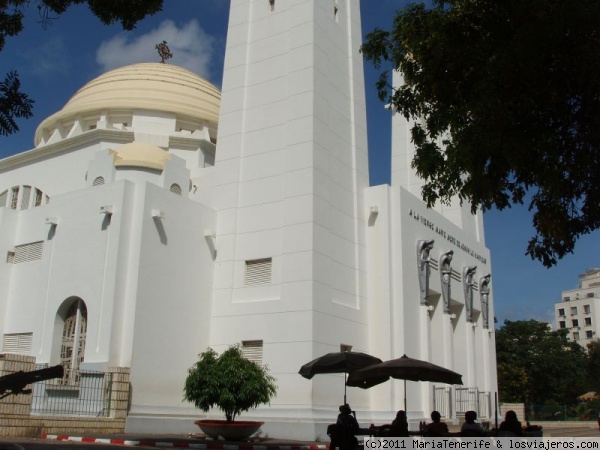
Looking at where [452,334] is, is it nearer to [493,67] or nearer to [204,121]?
[204,121]

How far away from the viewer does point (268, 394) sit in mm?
17781

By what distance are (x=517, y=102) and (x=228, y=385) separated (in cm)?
1043

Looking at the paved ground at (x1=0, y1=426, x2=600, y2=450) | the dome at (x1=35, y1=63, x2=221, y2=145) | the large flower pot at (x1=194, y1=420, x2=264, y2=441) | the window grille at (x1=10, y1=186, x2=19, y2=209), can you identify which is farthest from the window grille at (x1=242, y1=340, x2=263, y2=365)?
the window grille at (x1=10, y1=186, x2=19, y2=209)

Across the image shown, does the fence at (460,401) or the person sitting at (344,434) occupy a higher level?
the fence at (460,401)

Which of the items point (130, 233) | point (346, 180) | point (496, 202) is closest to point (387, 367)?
point (496, 202)

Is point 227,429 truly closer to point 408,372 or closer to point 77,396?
point 77,396

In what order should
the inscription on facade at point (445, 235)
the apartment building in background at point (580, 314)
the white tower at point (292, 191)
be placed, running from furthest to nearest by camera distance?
the apartment building in background at point (580, 314), the inscription on facade at point (445, 235), the white tower at point (292, 191)

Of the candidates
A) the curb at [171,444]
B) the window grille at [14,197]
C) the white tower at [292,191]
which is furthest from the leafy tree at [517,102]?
the window grille at [14,197]

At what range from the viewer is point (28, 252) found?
22656 millimetres

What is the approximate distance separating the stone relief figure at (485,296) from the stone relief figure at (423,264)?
8034mm

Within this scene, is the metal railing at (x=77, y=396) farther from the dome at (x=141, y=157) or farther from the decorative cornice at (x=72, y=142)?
the decorative cornice at (x=72, y=142)

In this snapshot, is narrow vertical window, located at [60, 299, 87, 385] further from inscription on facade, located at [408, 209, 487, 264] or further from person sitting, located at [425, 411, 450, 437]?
inscription on facade, located at [408, 209, 487, 264]

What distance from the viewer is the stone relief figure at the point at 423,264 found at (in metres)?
24.7

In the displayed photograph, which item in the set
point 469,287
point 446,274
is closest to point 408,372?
point 446,274
